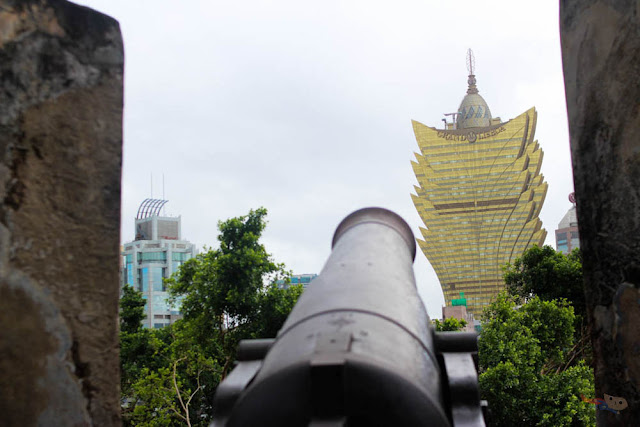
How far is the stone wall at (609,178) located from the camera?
246 centimetres

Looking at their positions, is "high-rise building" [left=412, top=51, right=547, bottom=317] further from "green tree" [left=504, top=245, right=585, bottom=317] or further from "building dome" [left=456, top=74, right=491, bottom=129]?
"green tree" [left=504, top=245, right=585, bottom=317]

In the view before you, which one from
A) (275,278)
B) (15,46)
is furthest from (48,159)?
(275,278)

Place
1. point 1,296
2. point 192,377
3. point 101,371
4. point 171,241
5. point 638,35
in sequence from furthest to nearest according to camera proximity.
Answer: point 171,241, point 192,377, point 638,35, point 101,371, point 1,296

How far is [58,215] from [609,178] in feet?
6.78

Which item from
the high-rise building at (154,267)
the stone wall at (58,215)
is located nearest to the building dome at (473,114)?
the high-rise building at (154,267)

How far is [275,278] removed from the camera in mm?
16125

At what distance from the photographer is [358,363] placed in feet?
6.70

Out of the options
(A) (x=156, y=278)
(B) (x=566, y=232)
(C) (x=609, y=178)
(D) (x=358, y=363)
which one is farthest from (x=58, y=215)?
(B) (x=566, y=232)

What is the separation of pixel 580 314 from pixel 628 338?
604 inches

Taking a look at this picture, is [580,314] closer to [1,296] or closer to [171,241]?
[1,296]

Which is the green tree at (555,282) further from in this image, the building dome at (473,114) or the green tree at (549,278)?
the building dome at (473,114)

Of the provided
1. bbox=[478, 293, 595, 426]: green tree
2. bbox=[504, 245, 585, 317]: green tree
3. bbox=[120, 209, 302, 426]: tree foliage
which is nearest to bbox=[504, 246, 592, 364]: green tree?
bbox=[504, 245, 585, 317]: green tree

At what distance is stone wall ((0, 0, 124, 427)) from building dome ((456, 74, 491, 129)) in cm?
6562

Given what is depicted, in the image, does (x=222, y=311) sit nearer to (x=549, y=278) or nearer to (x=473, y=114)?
(x=549, y=278)
